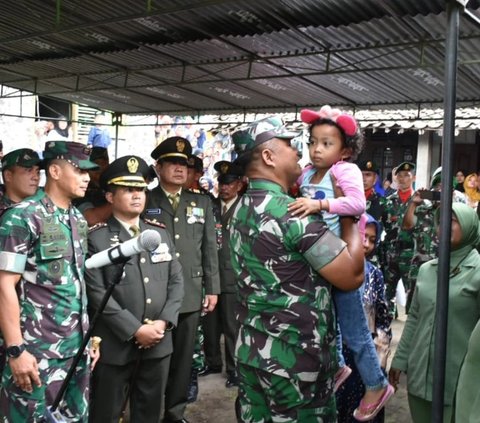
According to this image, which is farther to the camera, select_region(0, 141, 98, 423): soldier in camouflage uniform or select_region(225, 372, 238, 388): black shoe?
select_region(225, 372, 238, 388): black shoe

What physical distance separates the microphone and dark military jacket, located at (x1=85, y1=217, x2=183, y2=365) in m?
1.05

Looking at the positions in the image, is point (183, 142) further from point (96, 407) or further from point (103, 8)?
point (103, 8)

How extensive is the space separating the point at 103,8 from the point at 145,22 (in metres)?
0.64

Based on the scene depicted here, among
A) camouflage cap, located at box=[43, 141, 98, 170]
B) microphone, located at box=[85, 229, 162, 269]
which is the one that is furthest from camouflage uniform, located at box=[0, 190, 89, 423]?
microphone, located at box=[85, 229, 162, 269]

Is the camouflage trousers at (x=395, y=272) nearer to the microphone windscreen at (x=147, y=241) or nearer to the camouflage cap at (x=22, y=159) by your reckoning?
the camouflage cap at (x=22, y=159)

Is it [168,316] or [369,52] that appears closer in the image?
[168,316]

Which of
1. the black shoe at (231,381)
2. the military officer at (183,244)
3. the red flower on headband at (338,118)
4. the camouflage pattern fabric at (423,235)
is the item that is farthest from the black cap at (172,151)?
the camouflage pattern fabric at (423,235)

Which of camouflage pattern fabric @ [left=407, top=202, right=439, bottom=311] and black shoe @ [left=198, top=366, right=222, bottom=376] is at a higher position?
camouflage pattern fabric @ [left=407, top=202, right=439, bottom=311]

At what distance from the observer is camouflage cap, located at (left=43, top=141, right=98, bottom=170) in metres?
2.77

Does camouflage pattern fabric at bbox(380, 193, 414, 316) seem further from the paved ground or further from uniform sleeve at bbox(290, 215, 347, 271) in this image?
uniform sleeve at bbox(290, 215, 347, 271)

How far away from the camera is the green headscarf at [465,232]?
256 centimetres

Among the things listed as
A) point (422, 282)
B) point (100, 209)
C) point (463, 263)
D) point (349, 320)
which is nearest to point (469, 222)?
point (463, 263)

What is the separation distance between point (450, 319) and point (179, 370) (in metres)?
2.04

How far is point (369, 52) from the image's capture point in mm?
6539
